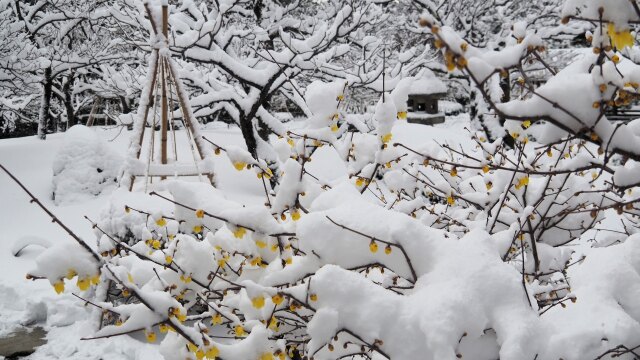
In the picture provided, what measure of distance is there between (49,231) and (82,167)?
4.35ft

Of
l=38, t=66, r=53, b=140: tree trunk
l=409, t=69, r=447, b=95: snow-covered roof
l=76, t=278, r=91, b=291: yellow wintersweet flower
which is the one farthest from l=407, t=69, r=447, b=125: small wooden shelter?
l=76, t=278, r=91, b=291: yellow wintersweet flower

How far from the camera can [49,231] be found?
712 cm

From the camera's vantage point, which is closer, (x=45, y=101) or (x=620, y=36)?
(x=620, y=36)

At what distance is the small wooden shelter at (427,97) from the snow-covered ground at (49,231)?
6.75 metres

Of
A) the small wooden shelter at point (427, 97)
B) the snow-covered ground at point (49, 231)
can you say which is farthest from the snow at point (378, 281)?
the small wooden shelter at point (427, 97)

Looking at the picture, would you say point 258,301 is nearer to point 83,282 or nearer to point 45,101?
point 83,282

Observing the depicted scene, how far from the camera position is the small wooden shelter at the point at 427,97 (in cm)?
1947

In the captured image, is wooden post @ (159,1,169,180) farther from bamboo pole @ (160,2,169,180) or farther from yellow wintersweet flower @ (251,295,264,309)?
yellow wintersweet flower @ (251,295,264,309)

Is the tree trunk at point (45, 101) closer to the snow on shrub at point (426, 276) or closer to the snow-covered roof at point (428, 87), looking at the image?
the snow on shrub at point (426, 276)

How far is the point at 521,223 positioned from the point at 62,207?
23.7ft

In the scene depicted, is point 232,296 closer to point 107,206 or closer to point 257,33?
point 107,206

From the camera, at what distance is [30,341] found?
4656 millimetres

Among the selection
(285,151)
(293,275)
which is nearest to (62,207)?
(285,151)

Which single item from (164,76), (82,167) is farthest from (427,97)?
(164,76)
